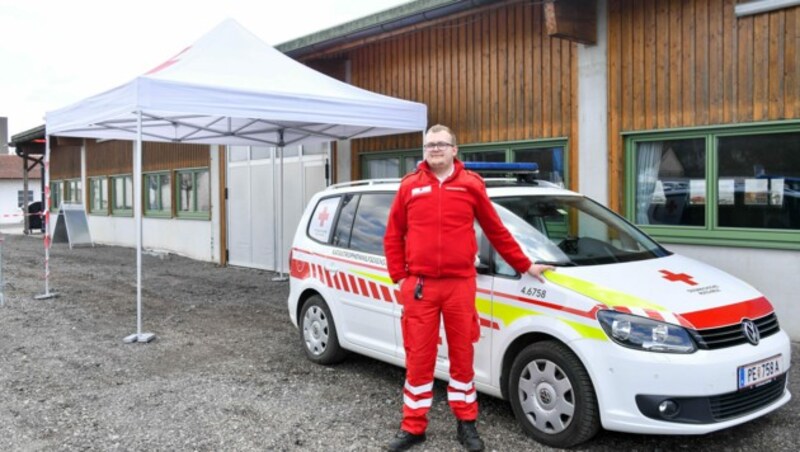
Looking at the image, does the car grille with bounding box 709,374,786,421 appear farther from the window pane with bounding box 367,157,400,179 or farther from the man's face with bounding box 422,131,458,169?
the window pane with bounding box 367,157,400,179

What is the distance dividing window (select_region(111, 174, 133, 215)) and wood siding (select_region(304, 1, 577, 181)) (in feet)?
37.9

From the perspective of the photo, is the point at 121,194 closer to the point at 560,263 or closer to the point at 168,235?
the point at 168,235

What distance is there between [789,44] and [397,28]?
4976mm

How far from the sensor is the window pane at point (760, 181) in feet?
21.3

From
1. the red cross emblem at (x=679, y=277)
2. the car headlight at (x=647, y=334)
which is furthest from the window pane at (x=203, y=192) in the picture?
the car headlight at (x=647, y=334)

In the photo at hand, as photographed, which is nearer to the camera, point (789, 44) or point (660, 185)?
point (789, 44)

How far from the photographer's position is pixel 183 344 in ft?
22.8

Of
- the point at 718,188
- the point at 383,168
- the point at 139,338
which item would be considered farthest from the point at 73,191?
the point at 718,188

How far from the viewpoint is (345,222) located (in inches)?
227

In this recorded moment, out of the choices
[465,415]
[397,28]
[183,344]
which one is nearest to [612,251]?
[465,415]

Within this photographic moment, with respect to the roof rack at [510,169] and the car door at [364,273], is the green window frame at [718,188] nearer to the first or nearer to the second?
the roof rack at [510,169]

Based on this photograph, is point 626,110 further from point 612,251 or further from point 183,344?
point 183,344

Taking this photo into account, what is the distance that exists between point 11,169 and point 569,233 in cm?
5369

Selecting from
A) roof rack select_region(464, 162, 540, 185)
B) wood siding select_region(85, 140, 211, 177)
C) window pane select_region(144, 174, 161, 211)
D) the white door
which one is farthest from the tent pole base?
window pane select_region(144, 174, 161, 211)
